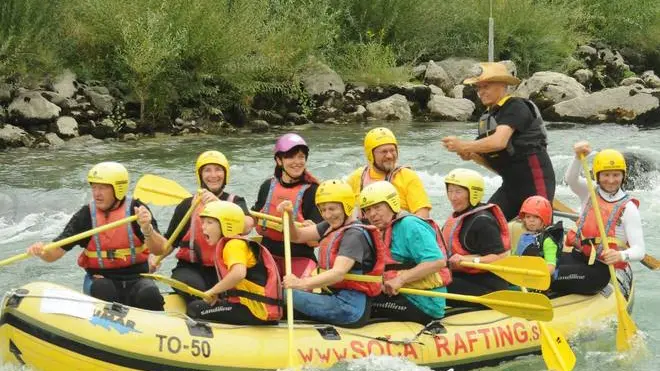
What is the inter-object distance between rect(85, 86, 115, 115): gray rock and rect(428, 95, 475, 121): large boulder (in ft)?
20.3

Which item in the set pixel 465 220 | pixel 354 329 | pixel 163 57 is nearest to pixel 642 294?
pixel 465 220

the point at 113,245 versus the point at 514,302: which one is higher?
the point at 113,245

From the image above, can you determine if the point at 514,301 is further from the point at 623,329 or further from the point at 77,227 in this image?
the point at 77,227

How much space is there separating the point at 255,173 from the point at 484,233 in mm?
6893

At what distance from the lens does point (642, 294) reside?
23.5ft

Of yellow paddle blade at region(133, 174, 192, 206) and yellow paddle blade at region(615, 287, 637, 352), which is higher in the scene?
yellow paddle blade at region(133, 174, 192, 206)

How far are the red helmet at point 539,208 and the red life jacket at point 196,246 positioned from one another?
195 cm

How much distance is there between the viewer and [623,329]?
554cm

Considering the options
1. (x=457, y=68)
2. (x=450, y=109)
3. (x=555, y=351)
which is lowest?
(x=450, y=109)

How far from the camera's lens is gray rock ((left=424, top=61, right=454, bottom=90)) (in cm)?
1900

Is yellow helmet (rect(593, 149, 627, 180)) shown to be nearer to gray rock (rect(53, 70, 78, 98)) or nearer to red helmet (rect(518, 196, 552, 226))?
red helmet (rect(518, 196, 552, 226))

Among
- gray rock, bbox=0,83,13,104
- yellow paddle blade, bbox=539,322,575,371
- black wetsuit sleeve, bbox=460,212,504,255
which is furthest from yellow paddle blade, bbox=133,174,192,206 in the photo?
gray rock, bbox=0,83,13,104

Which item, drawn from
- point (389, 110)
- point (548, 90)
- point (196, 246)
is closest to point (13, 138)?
point (389, 110)

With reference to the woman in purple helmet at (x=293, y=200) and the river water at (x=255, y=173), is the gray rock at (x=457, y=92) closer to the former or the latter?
the river water at (x=255, y=173)
